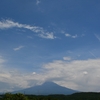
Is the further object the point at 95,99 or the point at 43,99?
the point at 95,99

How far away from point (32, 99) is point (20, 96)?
6.94 metres

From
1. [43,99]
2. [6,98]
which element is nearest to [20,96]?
[6,98]

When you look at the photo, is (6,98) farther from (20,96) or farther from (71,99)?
(71,99)

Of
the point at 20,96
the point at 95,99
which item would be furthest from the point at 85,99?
the point at 20,96

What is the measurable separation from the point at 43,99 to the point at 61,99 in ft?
256

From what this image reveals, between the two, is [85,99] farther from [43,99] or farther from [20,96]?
[20,96]

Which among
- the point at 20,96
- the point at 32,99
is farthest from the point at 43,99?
the point at 20,96

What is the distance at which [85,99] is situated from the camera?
14638cm

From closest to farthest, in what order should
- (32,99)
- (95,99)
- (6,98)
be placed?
(6,98)
(32,99)
(95,99)

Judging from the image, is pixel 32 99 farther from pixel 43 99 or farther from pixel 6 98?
pixel 6 98

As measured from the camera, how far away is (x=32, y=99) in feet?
239

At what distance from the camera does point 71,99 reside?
148 m

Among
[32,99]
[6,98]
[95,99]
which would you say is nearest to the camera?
[6,98]

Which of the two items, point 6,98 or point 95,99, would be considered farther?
point 95,99
